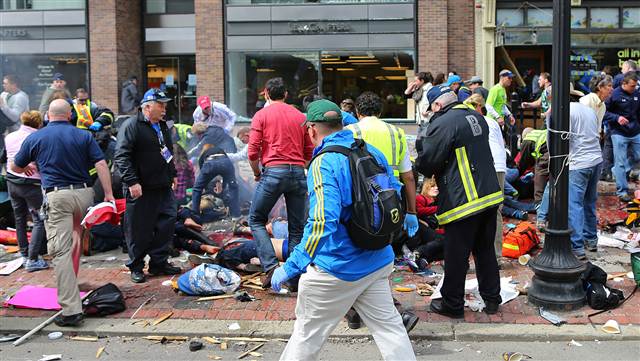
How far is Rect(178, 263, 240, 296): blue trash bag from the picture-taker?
641 cm

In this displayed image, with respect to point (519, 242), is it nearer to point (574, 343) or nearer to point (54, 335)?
point (574, 343)

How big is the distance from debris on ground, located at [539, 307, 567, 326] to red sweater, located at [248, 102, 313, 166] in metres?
2.66

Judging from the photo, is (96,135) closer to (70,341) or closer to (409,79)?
(70,341)

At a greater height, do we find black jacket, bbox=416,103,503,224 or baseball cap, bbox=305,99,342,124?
baseball cap, bbox=305,99,342,124

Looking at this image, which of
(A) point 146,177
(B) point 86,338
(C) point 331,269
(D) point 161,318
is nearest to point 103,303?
(B) point 86,338

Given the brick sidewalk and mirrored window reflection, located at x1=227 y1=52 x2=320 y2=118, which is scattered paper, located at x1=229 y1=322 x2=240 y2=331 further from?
mirrored window reflection, located at x1=227 y1=52 x2=320 y2=118

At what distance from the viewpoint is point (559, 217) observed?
5.98m

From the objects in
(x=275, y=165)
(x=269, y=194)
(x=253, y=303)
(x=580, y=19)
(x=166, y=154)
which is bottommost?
(x=253, y=303)

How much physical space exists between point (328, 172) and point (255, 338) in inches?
90.7

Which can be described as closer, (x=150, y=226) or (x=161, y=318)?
(x=161, y=318)

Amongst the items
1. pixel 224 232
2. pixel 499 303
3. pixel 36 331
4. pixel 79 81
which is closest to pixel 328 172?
pixel 499 303

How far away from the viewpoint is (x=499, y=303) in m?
5.79

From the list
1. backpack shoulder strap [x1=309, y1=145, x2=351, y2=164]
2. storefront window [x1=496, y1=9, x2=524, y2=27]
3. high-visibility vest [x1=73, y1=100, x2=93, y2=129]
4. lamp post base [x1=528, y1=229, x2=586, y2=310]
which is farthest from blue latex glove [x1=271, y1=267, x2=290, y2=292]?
storefront window [x1=496, y1=9, x2=524, y2=27]

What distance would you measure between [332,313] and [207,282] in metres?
2.88
